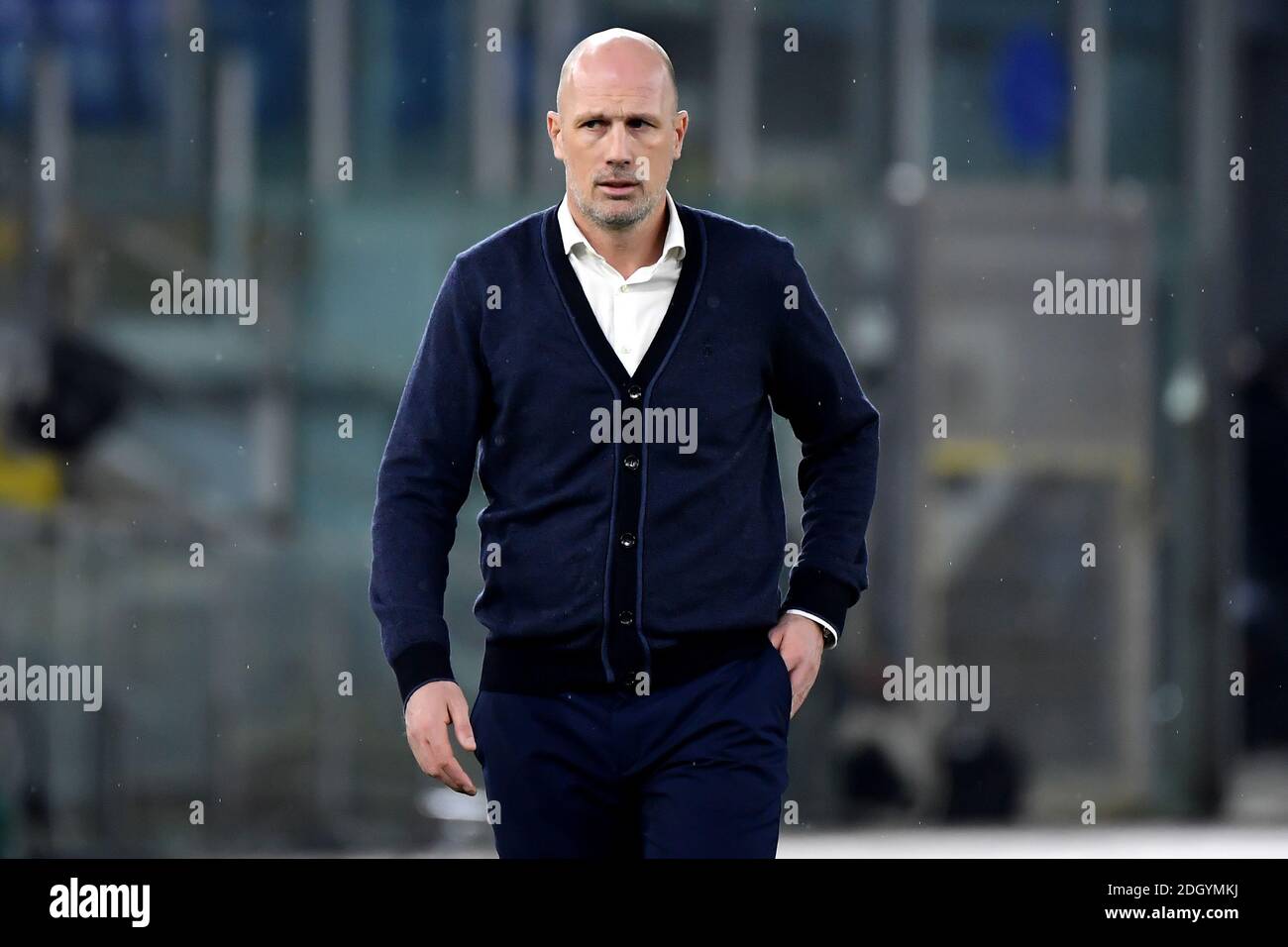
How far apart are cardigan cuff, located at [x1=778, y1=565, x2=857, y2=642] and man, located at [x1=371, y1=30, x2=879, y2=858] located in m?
0.02

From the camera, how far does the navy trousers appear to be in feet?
10.4

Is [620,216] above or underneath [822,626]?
above

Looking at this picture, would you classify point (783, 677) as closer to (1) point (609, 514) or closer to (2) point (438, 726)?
(1) point (609, 514)

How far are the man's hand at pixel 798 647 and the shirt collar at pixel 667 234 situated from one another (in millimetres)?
606

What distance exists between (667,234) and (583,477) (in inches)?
17.0

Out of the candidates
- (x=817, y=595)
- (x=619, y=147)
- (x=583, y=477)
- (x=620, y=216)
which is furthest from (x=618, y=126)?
(x=817, y=595)

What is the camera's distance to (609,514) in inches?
128

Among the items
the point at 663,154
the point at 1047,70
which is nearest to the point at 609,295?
the point at 663,154

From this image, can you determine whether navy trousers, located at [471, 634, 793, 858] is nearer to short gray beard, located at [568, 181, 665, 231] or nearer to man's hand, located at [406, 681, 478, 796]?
man's hand, located at [406, 681, 478, 796]

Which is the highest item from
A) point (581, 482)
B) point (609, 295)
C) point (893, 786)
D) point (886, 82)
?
point (886, 82)

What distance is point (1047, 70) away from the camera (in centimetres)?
978

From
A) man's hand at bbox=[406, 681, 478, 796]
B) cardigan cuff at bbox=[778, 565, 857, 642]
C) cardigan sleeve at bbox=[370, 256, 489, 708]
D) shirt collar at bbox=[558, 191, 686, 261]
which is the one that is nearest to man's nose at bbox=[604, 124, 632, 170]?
shirt collar at bbox=[558, 191, 686, 261]
